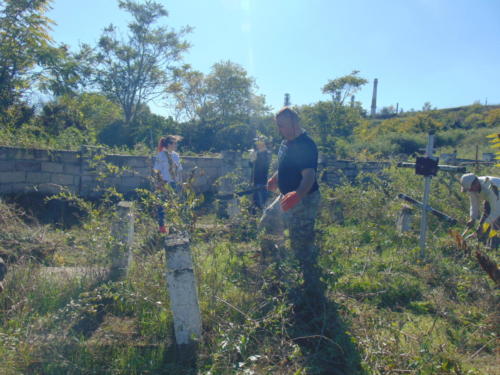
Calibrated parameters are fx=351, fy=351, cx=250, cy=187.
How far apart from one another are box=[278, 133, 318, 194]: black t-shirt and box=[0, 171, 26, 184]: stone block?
17.6 ft

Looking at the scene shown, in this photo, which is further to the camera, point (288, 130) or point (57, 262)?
point (57, 262)

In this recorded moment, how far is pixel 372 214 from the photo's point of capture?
19.6 feet

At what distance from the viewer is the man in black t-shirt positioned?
10.0 ft

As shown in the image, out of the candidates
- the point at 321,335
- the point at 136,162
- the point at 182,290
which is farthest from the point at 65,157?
the point at 321,335

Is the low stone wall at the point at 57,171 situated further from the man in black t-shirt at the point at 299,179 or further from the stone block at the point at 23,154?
the man in black t-shirt at the point at 299,179

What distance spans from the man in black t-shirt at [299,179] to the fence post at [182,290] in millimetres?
1115

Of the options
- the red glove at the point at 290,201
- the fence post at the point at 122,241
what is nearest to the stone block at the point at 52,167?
the fence post at the point at 122,241

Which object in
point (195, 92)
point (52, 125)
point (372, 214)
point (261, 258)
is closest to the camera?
point (261, 258)

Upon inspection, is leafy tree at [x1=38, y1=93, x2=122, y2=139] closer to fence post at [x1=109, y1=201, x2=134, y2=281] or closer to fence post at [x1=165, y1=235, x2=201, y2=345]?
fence post at [x1=109, y1=201, x2=134, y2=281]

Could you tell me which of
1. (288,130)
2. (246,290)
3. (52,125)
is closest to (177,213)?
(246,290)

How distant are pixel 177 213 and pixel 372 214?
425 cm

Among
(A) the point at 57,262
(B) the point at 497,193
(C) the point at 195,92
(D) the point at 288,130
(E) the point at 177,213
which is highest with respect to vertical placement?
(C) the point at 195,92

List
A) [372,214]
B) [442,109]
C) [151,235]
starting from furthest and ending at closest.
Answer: [442,109] → [372,214] → [151,235]

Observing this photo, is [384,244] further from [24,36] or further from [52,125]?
[24,36]
